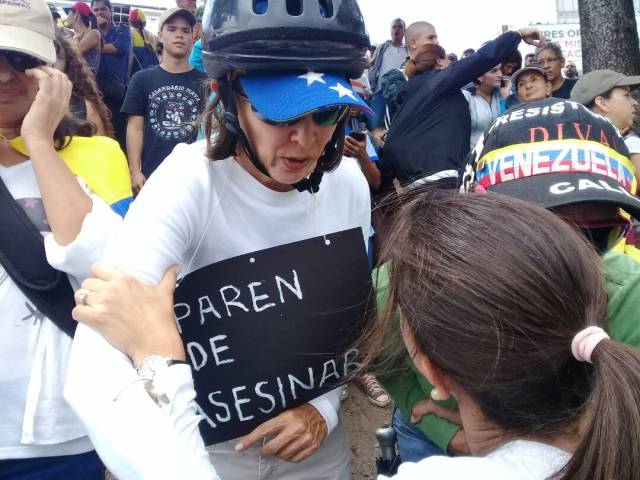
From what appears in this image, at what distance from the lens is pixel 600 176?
1.47m

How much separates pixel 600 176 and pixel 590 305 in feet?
1.50

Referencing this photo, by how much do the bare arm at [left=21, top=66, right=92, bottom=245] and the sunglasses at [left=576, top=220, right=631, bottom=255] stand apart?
4.20 ft

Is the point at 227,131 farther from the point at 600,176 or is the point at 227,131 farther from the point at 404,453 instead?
the point at 404,453

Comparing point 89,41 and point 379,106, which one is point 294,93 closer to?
point 89,41

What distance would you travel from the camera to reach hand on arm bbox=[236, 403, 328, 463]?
1.59 meters

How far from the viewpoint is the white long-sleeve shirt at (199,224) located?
1.15 meters

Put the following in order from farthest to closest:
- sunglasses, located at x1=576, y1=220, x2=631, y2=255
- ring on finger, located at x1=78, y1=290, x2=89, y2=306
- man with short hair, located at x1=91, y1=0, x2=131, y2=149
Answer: man with short hair, located at x1=91, y1=0, x2=131, y2=149 → sunglasses, located at x1=576, y1=220, x2=631, y2=255 → ring on finger, located at x1=78, y1=290, x2=89, y2=306


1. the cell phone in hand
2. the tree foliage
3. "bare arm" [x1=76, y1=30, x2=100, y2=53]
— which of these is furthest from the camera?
the tree foliage

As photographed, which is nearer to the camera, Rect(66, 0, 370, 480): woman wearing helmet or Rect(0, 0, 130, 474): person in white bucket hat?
Rect(66, 0, 370, 480): woman wearing helmet

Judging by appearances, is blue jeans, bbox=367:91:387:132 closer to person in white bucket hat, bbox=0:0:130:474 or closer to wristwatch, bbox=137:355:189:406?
person in white bucket hat, bbox=0:0:130:474

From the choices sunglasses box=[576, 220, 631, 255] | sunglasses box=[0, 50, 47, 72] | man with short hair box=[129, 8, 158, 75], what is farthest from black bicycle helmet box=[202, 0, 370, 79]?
man with short hair box=[129, 8, 158, 75]

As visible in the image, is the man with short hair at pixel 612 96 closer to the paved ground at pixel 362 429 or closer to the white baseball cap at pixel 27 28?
the paved ground at pixel 362 429

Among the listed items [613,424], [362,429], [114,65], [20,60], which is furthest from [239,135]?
[114,65]

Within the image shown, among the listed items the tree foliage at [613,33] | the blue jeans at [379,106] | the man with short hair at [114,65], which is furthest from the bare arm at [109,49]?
→ the tree foliage at [613,33]
